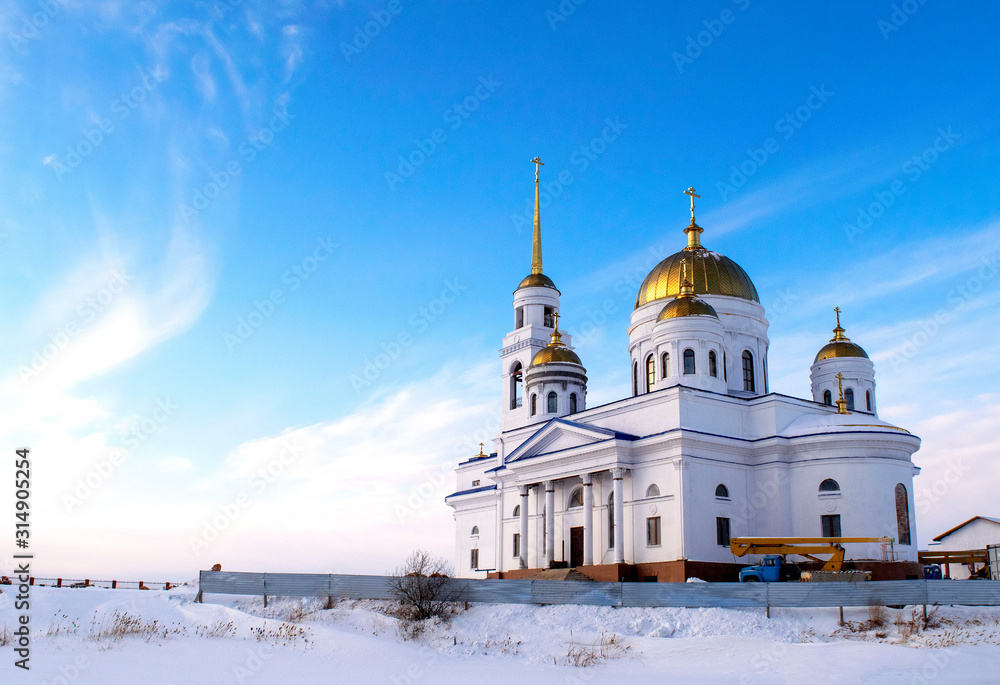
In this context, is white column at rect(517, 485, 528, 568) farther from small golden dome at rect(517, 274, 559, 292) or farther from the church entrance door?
small golden dome at rect(517, 274, 559, 292)

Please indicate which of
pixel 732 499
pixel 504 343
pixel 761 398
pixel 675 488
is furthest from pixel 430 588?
pixel 504 343

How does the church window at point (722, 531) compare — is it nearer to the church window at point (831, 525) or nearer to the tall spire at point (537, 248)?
the church window at point (831, 525)

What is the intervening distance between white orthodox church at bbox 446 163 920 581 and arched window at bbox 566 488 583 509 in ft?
0.22

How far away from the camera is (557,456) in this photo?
3809cm

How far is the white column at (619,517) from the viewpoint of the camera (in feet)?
114

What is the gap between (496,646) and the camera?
2309 cm

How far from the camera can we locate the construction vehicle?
93.1 ft

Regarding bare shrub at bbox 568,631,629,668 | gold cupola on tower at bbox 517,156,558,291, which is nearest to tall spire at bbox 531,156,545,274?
gold cupola on tower at bbox 517,156,558,291

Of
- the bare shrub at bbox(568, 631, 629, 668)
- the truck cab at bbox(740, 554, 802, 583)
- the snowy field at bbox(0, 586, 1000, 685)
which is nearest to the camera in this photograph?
the snowy field at bbox(0, 586, 1000, 685)

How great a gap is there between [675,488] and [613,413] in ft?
17.2

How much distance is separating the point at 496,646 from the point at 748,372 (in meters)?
22.9

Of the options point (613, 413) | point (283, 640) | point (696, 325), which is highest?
point (696, 325)

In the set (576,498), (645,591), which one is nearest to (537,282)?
(576,498)

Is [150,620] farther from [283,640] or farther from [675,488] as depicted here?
[675,488]
